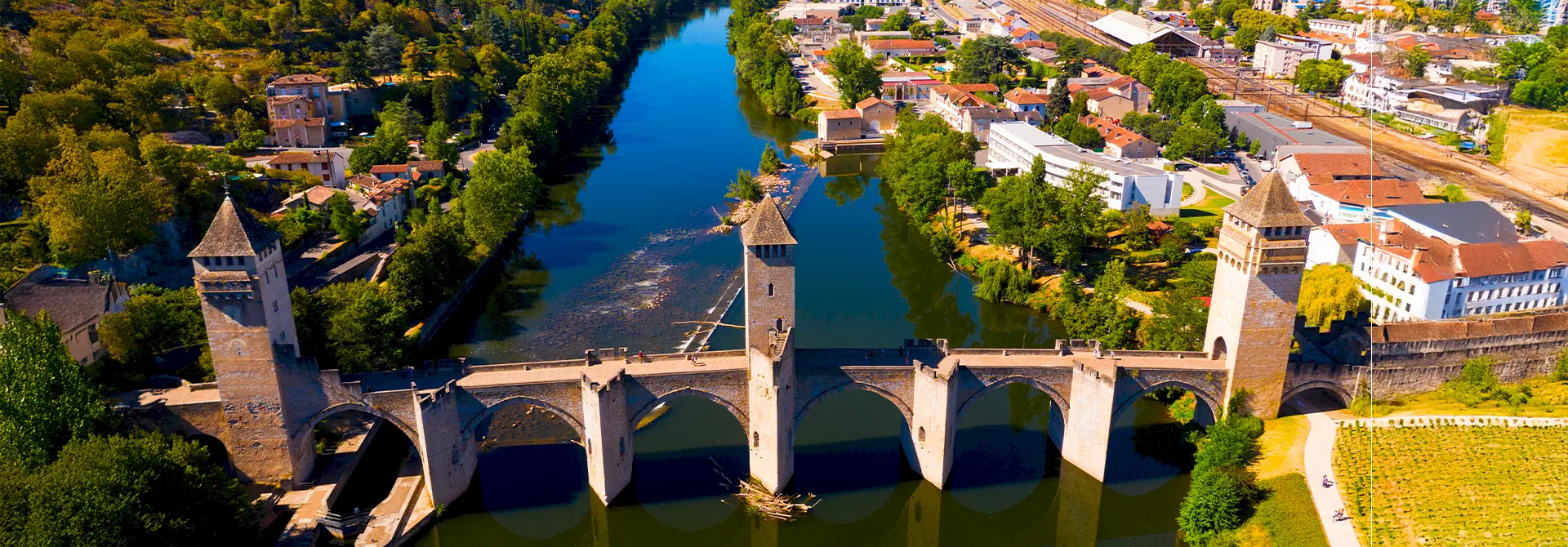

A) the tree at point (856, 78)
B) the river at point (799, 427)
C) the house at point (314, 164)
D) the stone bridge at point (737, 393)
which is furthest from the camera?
the tree at point (856, 78)

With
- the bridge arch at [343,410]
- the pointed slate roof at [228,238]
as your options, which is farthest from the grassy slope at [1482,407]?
the pointed slate roof at [228,238]

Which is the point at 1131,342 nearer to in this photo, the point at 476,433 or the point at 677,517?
the point at 677,517

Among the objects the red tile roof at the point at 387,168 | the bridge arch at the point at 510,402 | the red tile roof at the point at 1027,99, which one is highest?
the red tile roof at the point at 1027,99

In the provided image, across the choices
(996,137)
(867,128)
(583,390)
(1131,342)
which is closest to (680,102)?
(867,128)

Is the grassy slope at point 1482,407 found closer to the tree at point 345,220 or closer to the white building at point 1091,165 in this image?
the white building at point 1091,165

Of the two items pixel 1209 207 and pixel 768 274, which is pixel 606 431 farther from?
pixel 1209 207

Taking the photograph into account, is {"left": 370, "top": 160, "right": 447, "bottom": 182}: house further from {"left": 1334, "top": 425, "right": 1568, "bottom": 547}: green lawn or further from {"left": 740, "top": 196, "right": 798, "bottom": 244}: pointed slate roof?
{"left": 1334, "top": 425, "right": 1568, "bottom": 547}: green lawn
